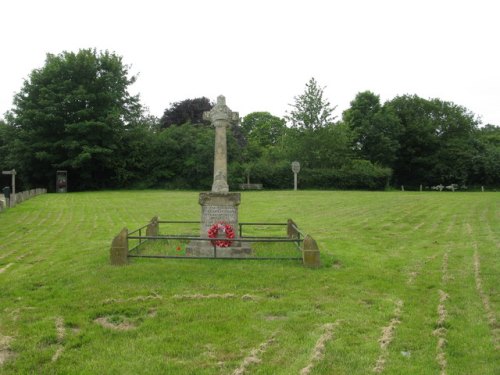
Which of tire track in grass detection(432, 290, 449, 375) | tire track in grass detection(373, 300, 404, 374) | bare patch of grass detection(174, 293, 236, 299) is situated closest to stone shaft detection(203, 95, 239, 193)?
bare patch of grass detection(174, 293, 236, 299)

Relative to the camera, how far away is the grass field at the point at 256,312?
475cm

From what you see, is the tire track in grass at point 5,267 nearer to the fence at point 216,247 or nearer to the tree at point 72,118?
the fence at point 216,247

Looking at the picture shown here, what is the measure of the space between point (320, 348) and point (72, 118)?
4061cm

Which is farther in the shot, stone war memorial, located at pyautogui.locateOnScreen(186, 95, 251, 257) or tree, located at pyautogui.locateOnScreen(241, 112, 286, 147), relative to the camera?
tree, located at pyautogui.locateOnScreen(241, 112, 286, 147)

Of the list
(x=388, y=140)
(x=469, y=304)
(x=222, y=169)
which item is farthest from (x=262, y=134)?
(x=469, y=304)

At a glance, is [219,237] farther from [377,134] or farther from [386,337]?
[377,134]

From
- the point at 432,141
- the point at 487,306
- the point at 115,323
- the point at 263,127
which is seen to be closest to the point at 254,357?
the point at 115,323

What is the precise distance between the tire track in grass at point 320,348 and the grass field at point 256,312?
0.5 inches

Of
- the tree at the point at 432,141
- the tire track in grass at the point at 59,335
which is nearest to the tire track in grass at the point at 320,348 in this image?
the tire track in grass at the point at 59,335

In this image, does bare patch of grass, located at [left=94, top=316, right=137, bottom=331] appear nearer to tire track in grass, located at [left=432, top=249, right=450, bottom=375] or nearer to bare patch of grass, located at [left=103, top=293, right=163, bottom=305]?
bare patch of grass, located at [left=103, top=293, right=163, bottom=305]

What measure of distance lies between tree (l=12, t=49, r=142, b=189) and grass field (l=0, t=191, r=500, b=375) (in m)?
29.6

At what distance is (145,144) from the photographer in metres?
44.5

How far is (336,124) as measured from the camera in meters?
47.6

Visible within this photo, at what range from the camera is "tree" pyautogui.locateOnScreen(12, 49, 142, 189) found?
39344 millimetres
